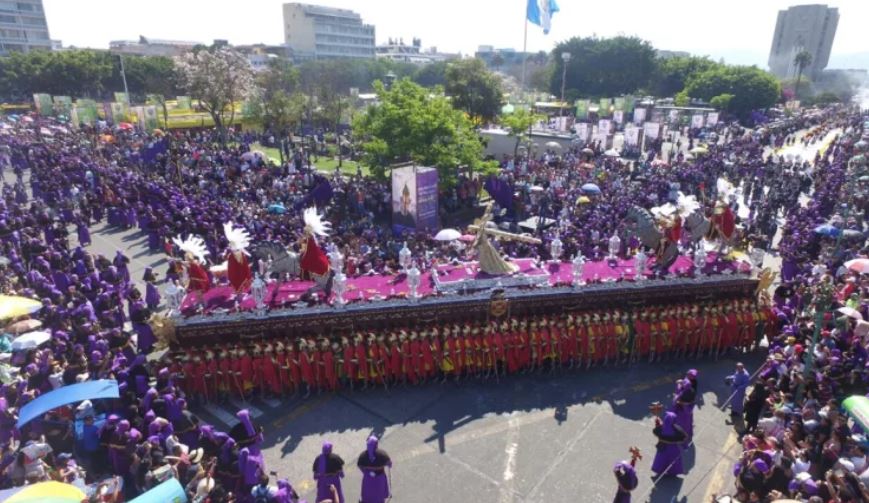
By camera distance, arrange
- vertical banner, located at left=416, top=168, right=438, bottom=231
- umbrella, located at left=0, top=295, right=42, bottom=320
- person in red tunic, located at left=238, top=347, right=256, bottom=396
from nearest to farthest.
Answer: umbrella, located at left=0, top=295, right=42, bottom=320 < person in red tunic, located at left=238, top=347, right=256, bottom=396 < vertical banner, located at left=416, top=168, right=438, bottom=231

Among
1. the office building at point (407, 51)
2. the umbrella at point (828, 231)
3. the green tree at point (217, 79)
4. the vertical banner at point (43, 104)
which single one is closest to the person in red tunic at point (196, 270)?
the umbrella at point (828, 231)

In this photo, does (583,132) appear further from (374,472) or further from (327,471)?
(327,471)

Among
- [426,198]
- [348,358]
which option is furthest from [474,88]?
[348,358]

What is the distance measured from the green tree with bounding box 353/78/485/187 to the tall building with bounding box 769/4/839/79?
5430 inches

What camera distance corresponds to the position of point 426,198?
2145cm

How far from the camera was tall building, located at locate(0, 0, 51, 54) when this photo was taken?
284 feet

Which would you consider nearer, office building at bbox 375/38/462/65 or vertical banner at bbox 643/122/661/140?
vertical banner at bbox 643/122/661/140

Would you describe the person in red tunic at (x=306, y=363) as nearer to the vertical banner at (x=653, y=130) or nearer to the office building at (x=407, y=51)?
the vertical banner at (x=653, y=130)

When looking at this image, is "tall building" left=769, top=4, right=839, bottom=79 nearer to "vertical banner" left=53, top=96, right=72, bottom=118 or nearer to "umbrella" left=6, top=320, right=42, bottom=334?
"vertical banner" left=53, top=96, right=72, bottom=118

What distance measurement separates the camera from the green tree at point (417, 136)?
24531 mm

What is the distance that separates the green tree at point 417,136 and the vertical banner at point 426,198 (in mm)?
3176

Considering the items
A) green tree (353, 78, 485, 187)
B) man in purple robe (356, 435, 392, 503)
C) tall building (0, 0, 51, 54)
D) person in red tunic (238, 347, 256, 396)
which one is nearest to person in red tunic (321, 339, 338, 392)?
person in red tunic (238, 347, 256, 396)

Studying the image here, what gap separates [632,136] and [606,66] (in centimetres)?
3542

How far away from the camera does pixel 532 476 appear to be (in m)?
9.38
